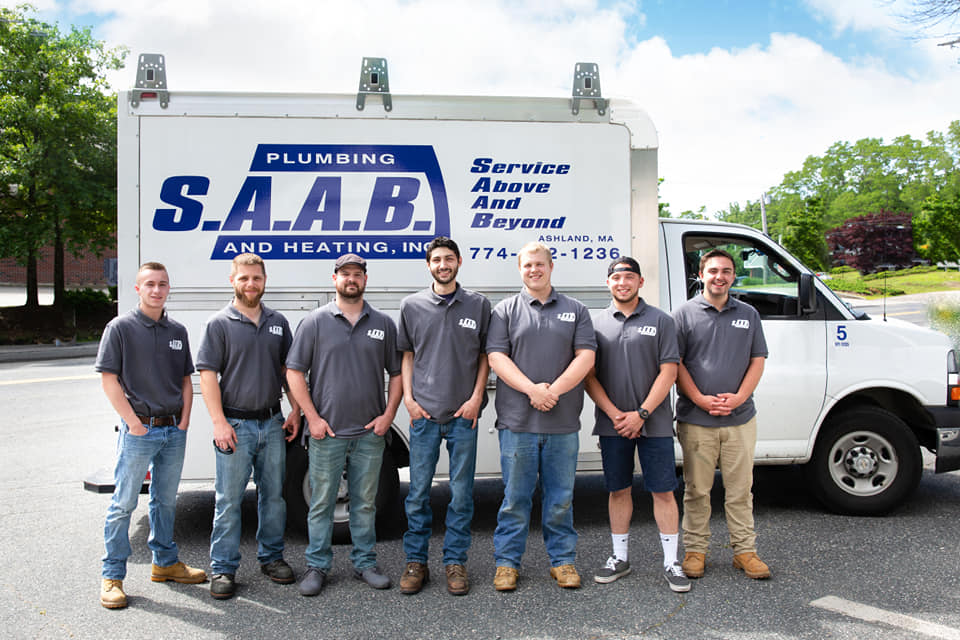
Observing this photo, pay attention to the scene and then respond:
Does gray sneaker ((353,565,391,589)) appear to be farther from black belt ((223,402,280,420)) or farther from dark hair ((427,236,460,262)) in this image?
dark hair ((427,236,460,262))

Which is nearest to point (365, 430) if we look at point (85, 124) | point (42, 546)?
point (42, 546)

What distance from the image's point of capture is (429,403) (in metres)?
Answer: 4.11

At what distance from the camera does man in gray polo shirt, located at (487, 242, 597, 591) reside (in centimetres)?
405

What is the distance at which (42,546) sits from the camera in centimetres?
483

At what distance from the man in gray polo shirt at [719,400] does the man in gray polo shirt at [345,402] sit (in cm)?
181

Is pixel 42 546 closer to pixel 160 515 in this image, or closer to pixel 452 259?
pixel 160 515

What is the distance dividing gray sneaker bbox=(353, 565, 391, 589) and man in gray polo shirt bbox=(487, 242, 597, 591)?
2.10 feet

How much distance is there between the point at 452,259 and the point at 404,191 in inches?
36.9

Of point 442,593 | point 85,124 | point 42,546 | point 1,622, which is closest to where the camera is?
point 1,622

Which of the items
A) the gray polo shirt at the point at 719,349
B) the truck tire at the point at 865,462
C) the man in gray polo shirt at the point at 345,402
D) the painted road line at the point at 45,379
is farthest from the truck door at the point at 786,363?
the painted road line at the point at 45,379

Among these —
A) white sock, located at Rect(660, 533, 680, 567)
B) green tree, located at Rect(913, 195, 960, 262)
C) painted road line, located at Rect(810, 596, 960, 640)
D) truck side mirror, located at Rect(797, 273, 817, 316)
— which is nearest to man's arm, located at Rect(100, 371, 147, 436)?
white sock, located at Rect(660, 533, 680, 567)

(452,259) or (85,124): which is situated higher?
(85,124)

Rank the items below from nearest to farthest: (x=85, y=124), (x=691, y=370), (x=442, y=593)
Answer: (x=442, y=593) < (x=691, y=370) < (x=85, y=124)

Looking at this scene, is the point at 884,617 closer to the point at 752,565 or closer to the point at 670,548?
the point at 752,565
